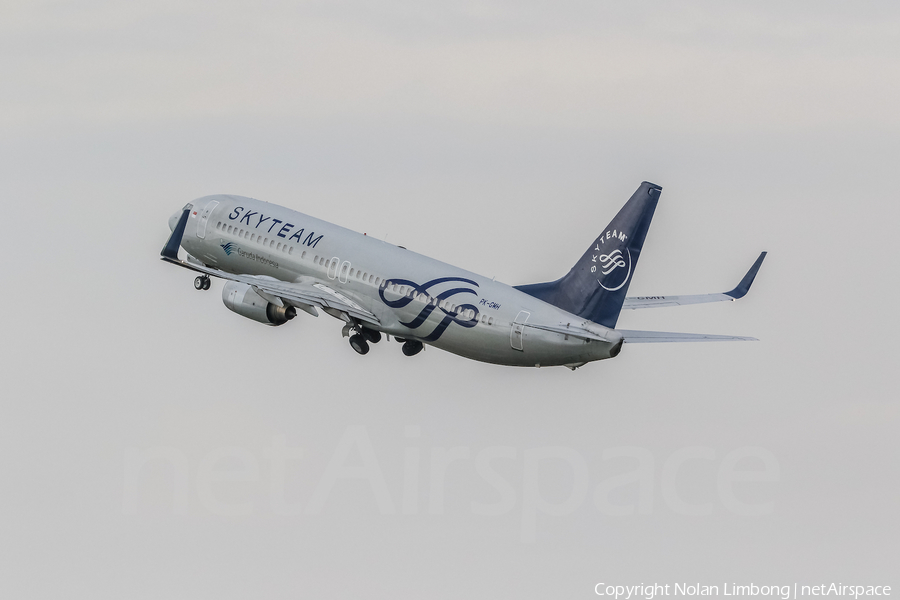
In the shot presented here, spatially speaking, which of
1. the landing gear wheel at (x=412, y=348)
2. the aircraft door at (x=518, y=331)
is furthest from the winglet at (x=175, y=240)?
the aircraft door at (x=518, y=331)

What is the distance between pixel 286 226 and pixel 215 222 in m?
5.10

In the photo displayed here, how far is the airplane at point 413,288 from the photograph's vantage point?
232 feet

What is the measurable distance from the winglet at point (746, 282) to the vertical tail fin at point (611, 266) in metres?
11.1

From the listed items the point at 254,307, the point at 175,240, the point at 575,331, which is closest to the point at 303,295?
the point at 254,307

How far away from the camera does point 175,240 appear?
83812 millimetres

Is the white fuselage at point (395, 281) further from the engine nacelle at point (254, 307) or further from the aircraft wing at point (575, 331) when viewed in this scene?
the engine nacelle at point (254, 307)

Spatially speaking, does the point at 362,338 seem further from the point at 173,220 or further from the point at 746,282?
the point at 746,282

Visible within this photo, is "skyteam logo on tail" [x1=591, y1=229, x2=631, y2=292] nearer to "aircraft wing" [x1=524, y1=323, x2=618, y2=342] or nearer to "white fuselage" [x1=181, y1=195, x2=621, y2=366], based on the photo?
"white fuselage" [x1=181, y1=195, x2=621, y2=366]

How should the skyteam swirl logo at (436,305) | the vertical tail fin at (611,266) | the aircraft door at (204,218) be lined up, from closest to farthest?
1. the vertical tail fin at (611,266)
2. the skyteam swirl logo at (436,305)
3. the aircraft door at (204,218)

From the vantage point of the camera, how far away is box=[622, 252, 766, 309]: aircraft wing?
79438 millimetres

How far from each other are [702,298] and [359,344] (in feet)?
54.1

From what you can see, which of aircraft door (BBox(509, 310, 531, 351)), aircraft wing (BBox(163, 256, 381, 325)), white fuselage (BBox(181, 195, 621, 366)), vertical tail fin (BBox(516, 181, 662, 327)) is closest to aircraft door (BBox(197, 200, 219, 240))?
white fuselage (BBox(181, 195, 621, 366))

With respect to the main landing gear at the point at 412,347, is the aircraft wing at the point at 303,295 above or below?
above

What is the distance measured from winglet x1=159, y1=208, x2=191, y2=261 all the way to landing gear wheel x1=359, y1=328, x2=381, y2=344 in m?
9.68
